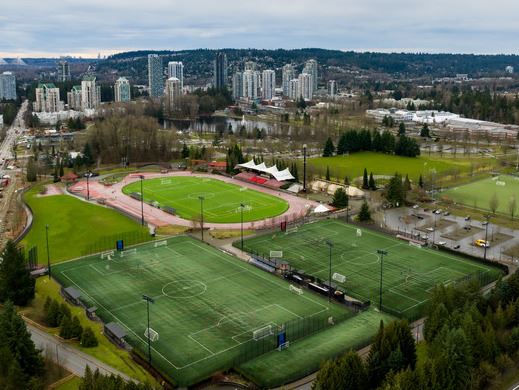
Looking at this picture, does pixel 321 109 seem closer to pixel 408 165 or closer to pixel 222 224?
pixel 408 165

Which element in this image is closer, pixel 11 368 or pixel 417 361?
pixel 11 368

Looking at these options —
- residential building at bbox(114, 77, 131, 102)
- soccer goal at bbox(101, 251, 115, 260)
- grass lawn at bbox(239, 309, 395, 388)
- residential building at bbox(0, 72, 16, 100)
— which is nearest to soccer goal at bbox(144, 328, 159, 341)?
grass lawn at bbox(239, 309, 395, 388)

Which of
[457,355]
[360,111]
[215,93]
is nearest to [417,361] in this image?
[457,355]

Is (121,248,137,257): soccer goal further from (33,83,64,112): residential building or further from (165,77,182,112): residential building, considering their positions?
(33,83,64,112): residential building

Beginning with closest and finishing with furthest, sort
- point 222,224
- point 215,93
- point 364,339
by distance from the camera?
point 364,339 → point 222,224 → point 215,93

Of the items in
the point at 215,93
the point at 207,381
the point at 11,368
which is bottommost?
the point at 207,381

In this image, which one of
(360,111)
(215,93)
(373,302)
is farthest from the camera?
(215,93)
